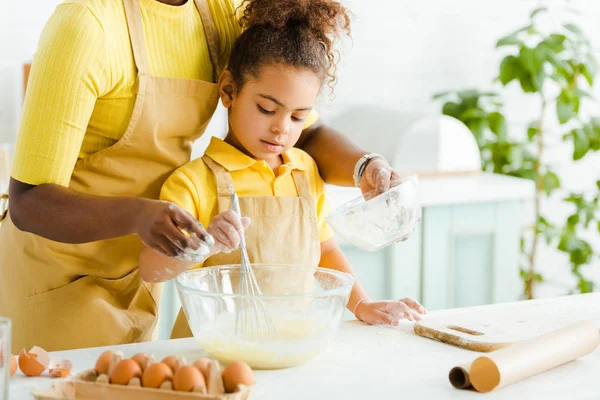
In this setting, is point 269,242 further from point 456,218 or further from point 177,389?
point 456,218

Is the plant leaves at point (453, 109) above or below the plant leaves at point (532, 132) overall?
above

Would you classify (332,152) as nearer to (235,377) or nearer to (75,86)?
(75,86)

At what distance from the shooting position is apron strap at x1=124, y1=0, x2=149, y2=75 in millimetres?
1438

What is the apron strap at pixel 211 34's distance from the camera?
1.56 meters

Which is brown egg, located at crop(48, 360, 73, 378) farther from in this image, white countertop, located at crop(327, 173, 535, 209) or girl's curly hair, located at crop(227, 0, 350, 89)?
white countertop, located at crop(327, 173, 535, 209)

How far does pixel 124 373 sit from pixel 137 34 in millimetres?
651

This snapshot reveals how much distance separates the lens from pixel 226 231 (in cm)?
122

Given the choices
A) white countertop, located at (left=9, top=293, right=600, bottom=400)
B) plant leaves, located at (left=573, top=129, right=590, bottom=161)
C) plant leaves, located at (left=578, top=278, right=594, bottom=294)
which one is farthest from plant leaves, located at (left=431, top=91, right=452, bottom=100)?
white countertop, located at (left=9, top=293, right=600, bottom=400)

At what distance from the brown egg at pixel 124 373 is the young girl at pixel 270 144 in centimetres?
41

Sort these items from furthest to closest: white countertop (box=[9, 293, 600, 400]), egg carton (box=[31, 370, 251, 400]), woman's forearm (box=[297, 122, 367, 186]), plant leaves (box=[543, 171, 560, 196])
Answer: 1. plant leaves (box=[543, 171, 560, 196])
2. woman's forearm (box=[297, 122, 367, 186])
3. white countertop (box=[9, 293, 600, 400])
4. egg carton (box=[31, 370, 251, 400])

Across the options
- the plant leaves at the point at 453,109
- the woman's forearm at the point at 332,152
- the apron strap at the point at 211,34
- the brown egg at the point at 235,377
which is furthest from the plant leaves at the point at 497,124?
the brown egg at the point at 235,377

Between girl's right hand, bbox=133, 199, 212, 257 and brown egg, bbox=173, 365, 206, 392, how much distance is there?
0.21 metres

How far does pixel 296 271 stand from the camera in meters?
1.39

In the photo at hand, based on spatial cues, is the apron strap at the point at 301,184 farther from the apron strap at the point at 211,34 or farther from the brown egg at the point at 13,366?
the brown egg at the point at 13,366
